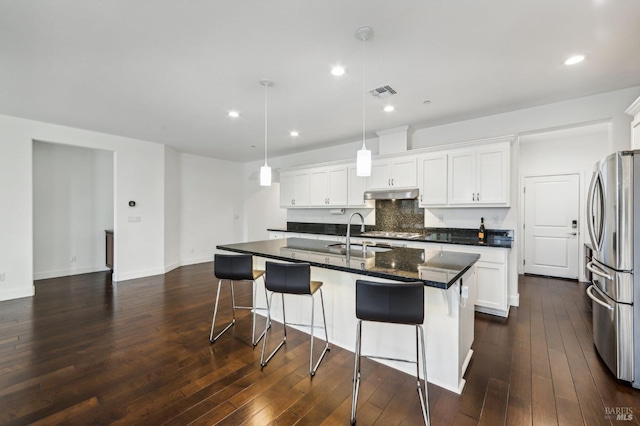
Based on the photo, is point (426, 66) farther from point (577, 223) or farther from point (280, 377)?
point (577, 223)

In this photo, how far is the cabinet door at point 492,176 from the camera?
11.5 feet

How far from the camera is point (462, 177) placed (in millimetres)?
3824

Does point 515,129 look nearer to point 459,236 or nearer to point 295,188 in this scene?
point 459,236

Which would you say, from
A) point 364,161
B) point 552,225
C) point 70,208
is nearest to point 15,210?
point 70,208

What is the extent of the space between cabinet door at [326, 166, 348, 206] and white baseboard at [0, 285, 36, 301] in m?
4.92

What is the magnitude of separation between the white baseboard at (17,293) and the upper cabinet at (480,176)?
6406 mm

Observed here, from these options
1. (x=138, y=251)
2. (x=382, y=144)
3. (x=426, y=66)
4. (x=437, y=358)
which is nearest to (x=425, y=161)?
(x=382, y=144)

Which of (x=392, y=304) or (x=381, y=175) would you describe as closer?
(x=392, y=304)

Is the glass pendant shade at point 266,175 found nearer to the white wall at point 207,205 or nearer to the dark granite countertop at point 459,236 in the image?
the dark granite countertop at point 459,236

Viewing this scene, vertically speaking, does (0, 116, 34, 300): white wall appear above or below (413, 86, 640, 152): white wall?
below

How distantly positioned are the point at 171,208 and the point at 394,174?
4721 mm

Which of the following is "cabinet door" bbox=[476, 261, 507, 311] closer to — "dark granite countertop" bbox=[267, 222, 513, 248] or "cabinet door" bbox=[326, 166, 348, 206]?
"dark granite countertop" bbox=[267, 222, 513, 248]

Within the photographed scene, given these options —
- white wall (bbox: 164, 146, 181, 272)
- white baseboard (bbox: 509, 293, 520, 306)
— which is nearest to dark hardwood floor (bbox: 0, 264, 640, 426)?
white baseboard (bbox: 509, 293, 520, 306)

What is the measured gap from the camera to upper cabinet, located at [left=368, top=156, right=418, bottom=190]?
429cm
